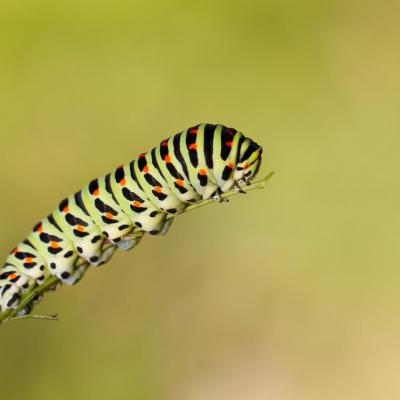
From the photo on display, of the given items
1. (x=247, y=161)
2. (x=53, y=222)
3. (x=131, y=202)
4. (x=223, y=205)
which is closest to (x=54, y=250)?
(x=53, y=222)

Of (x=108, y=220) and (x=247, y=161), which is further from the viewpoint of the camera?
(x=108, y=220)

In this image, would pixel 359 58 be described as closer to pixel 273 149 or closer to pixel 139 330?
pixel 273 149

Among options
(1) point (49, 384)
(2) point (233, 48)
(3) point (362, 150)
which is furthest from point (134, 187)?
(2) point (233, 48)

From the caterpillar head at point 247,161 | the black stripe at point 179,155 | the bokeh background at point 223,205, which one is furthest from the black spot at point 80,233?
the bokeh background at point 223,205

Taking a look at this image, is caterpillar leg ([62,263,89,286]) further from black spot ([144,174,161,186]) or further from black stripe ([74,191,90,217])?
black spot ([144,174,161,186])

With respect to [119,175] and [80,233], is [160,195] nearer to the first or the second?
[119,175]
